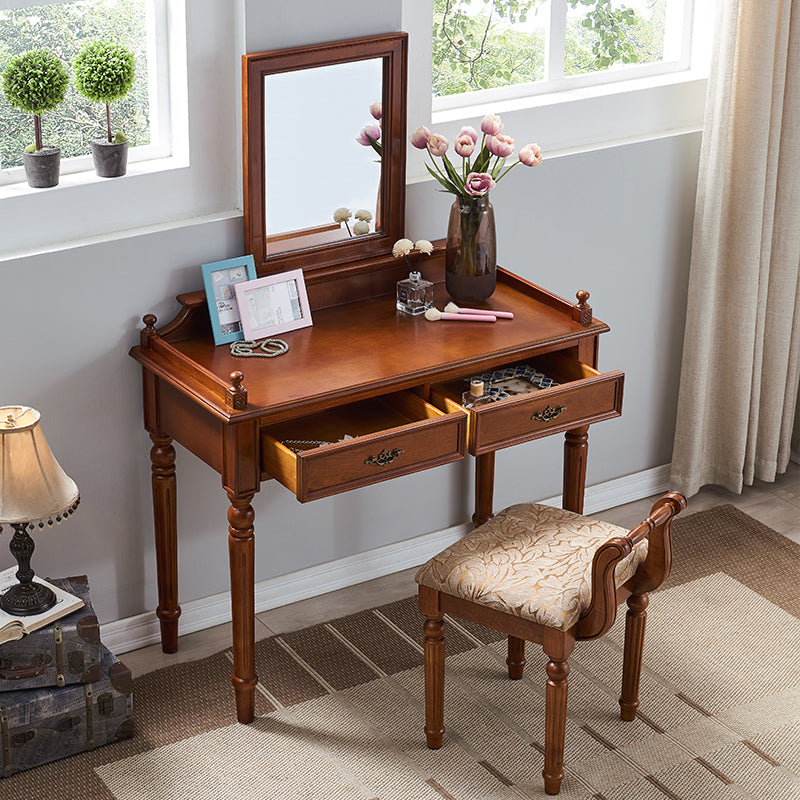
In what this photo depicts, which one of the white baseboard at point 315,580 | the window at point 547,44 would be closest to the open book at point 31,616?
the white baseboard at point 315,580

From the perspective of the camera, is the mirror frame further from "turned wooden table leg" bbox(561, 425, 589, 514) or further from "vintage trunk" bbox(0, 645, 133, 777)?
"vintage trunk" bbox(0, 645, 133, 777)

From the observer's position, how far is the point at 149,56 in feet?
9.11

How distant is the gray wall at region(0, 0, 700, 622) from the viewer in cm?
277

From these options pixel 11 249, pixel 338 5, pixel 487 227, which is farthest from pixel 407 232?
pixel 11 249

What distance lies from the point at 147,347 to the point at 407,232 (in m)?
0.72

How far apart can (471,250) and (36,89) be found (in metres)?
1.00

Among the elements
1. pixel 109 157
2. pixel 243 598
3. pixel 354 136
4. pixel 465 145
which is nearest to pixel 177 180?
pixel 109 157

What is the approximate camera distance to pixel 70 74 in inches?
107

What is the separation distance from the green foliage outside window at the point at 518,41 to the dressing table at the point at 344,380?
13.3 inches

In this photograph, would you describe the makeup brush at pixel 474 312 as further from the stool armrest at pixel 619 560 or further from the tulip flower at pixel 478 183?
the stool armrest at pixel 619 560

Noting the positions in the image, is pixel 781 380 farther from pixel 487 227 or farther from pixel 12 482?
pixel 12 482

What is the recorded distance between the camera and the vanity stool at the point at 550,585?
8.17ft

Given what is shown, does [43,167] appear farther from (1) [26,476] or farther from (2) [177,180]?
(1) [26,476]

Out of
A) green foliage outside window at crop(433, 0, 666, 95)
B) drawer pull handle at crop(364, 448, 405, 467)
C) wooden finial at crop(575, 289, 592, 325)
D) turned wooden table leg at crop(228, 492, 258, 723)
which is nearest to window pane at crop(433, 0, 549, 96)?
green foliage outside window at crop(433, 0, 666, 95)
